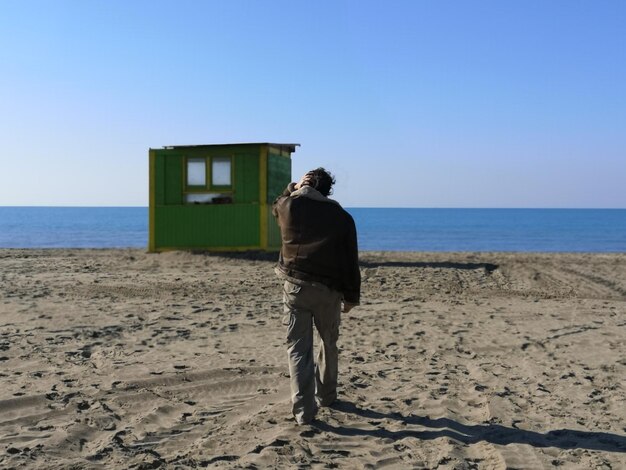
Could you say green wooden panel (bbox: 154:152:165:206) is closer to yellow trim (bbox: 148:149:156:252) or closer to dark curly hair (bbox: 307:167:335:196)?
yellow trim (bbox: 148:149:156:252)

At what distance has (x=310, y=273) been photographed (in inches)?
187

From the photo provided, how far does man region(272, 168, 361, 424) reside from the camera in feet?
15.5

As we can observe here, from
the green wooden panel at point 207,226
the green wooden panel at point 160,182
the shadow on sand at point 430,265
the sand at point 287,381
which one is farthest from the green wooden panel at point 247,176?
the sand at point 287,381

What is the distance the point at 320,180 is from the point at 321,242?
488 mm

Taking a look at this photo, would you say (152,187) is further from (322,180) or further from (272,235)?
(322,180)

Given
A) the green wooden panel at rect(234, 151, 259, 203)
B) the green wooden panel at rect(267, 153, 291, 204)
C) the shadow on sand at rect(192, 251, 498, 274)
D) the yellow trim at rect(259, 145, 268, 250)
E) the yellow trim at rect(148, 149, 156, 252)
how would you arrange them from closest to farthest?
the shadow on sand at rect(192, 251, 498, 274) < the yellow trim at rect(259, 145, 268, 250) < the green wooden panel at rect(234, 151, 259, 203) < the green wooden panel at rect(267, 153, 291, 204) < the yellow trim at rect(148, 149, 156, 252)

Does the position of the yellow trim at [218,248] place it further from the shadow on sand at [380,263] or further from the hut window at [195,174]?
the hut window at [195,174]

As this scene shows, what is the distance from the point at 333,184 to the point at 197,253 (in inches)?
508

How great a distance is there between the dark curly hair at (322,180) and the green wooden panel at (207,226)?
12446 mm

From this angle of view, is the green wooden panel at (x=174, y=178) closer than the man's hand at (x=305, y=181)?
No

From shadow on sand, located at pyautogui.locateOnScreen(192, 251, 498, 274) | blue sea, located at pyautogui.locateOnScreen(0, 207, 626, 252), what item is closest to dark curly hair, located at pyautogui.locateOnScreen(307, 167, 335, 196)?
shadow on sand, located at pyautogui.locateOnScreen(192, 251, 498, 274)

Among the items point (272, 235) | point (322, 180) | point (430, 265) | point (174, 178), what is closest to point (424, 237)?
point (272, 235)

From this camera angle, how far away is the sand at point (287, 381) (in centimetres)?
430

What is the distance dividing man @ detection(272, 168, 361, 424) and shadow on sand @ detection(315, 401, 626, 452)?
0.41 metres
